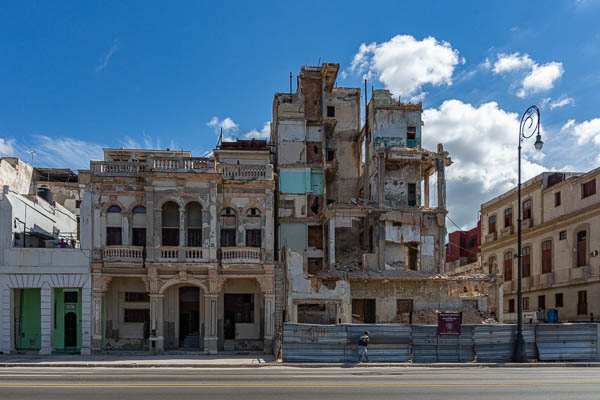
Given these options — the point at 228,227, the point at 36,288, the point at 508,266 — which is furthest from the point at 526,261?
the point at 36,288

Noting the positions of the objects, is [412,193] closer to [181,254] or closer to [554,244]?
[554,244]

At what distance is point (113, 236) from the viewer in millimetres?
31188

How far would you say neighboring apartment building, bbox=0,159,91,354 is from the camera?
2814 cm

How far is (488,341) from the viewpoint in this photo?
23750 mm

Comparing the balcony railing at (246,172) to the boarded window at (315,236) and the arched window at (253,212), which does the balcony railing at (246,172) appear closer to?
the arched window at (253,212)

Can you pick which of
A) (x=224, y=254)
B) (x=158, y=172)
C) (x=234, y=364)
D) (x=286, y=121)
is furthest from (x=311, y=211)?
(x=234, y=364)

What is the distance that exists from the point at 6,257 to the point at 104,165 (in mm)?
7327

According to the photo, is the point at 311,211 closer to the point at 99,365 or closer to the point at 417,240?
the point at 417,240

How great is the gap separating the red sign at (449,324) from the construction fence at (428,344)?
0.92ft

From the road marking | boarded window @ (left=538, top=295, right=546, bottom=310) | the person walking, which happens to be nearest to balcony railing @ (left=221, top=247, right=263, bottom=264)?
the person walking

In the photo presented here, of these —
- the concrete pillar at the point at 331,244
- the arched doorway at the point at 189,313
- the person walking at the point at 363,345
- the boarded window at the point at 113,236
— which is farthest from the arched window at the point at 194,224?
the person walking at the point at 363,345

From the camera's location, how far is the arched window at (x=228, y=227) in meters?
32.2

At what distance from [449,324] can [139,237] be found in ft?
61.8

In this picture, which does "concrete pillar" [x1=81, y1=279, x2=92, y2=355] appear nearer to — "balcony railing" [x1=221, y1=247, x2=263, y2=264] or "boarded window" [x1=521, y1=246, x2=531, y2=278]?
"balcony railing" [x1=221, y1=247, x2=263, y2=264]
